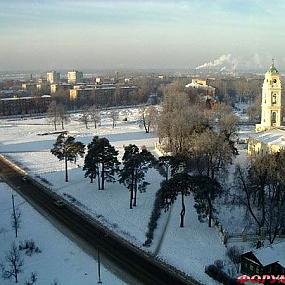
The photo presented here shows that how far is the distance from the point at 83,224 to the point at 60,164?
15.8 meters

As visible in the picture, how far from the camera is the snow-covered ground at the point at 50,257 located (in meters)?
19.1

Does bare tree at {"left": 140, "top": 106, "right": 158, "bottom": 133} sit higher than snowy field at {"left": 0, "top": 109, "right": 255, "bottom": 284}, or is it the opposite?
bare tree at {"left": 140, "top": 106, "right": 158, "bottom": 133}

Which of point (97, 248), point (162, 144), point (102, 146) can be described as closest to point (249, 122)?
point (162, 144)

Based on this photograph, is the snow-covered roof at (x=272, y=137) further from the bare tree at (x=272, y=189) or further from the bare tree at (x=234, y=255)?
the bare tree at (x=234, y=255)

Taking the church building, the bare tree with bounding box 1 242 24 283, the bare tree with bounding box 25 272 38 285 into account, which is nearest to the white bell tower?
the church building

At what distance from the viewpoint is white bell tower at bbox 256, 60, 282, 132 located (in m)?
39.3

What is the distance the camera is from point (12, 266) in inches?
799

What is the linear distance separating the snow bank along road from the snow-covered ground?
0.92 meters

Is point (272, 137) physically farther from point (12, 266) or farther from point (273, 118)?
point (12, 266)

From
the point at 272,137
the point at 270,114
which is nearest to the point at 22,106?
the point at 270,114

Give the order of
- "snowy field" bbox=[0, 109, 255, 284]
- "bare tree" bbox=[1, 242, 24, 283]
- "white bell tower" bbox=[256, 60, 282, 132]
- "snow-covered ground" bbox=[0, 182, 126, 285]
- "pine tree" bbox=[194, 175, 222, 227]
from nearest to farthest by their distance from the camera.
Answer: "snow-covered ground" bbox=[0, 182, 126, 285], "bare tree" bbox=[1, 242, 24, 283], "snowy field" bbox=[0, 109, 255, 284], "pine tree" bbox=[194, 175, 222, 227], "white bell tower" bbox=[256, 60, 282, 132]

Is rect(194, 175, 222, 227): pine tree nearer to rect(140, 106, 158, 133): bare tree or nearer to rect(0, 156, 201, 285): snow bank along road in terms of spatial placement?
rect(0, 156, 201, 285): snow bank along road

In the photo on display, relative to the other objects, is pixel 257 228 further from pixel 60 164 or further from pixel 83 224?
pixel 60 164

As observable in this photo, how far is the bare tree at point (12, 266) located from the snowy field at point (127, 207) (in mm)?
5785
